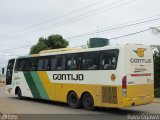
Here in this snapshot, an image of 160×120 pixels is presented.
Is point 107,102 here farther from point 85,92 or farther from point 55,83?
point 55,83

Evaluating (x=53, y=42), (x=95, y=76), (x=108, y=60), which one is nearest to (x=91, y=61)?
(x=95, y=76)

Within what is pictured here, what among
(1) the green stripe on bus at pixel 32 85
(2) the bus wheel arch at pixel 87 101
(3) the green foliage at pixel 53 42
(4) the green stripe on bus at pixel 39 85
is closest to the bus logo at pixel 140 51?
(2) the bus wheel arch at pixel 87 101

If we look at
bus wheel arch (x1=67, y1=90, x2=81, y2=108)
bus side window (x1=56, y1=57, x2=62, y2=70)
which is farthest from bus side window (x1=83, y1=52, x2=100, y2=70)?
bus side window (x1=56, y1=57, x2=62, y2=70)

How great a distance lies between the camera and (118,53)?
16922 mm

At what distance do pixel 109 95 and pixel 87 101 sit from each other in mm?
1906

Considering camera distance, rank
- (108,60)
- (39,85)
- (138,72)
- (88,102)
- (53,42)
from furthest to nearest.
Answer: (53,42) < (39,85) < (88,102) < (108,60) < (138,72)

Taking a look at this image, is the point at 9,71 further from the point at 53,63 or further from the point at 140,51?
the point at 140,51

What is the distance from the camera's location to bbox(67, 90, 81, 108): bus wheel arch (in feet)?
63.6

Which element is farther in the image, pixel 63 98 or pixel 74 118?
pixel 63 98

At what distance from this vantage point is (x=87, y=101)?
1883cm

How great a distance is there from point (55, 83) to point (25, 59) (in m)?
4.22

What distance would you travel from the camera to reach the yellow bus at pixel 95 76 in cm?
1677

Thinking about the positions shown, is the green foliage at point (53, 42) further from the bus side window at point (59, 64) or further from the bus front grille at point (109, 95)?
the bus front grille at point (109, 95)

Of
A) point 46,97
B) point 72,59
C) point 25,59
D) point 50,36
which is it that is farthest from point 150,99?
point 50,36
